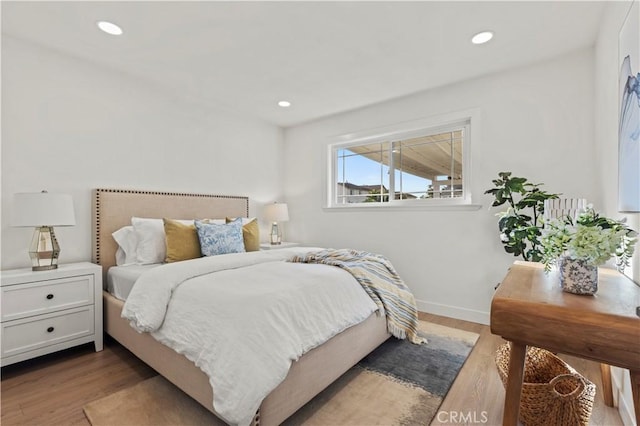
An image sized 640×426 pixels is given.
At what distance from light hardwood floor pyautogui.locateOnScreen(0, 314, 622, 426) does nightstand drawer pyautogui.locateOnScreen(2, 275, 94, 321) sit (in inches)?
16.5

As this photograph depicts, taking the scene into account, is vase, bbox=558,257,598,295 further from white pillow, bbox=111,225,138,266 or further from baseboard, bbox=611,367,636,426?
white pillow, bbox=111,225,138,266

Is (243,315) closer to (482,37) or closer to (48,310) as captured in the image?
(48,310)

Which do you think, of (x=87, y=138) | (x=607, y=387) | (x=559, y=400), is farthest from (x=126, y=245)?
(x=607, y=387)

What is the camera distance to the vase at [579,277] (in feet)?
3.68

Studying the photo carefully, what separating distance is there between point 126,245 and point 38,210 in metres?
0.72

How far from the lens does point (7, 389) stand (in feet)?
6.14

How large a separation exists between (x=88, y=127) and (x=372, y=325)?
9.79 feet

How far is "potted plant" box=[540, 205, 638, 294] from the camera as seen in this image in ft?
3.57

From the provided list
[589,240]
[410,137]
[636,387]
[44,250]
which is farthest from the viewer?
[410,137]

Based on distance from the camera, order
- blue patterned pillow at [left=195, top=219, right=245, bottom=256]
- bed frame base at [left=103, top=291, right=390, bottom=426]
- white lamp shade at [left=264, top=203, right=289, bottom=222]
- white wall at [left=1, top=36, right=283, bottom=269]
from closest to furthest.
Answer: bed frame base at [left=103, top=291, right=390, bottom=426] < white wall at [left=1, top=36, right=283, bottom=269] < blue patterned pillow at [left=195, top=219, right=245, bottom=256] < white lamp shade at [left=264, top=203, right=289, bottom=222]

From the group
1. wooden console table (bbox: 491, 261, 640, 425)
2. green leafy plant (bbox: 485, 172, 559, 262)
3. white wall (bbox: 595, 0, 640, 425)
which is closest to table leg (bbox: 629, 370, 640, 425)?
wooden console table (bbox: 491, 261, 640, 425)

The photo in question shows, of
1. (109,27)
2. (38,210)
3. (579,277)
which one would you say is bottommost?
(579,277)

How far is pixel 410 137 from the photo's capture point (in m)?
3.58

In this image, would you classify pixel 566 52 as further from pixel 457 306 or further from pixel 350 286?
pixel 350 286
